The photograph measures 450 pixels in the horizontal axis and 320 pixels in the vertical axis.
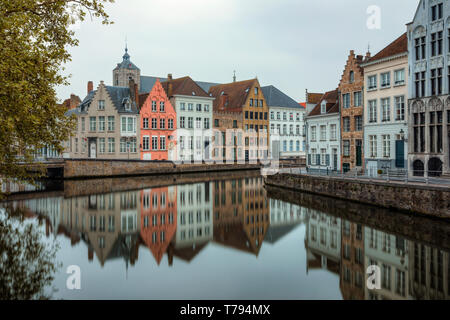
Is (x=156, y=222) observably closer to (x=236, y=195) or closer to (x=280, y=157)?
(x=236, y=195)

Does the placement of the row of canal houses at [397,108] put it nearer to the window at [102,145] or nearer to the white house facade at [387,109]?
the white house facade at [387,109]

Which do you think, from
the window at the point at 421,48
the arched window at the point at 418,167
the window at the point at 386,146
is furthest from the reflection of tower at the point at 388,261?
the window at the point at 421,48

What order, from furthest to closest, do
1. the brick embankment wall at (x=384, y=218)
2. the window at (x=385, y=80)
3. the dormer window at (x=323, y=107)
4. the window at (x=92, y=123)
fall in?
the window at (x=92, y=123) → the dormer window at (x=323, y=107) → the window at (x=385, y=80) → the brick embankment wall at (x=384, y=218)

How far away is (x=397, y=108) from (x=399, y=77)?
7.32 ft

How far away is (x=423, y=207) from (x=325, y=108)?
19.7 meters

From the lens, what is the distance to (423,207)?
19984mm

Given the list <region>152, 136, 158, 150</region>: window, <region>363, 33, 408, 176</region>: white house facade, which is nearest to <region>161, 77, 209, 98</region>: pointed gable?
A: <region>152, 136, 158, 150</region>: window

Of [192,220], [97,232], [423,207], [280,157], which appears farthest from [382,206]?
[280,157]

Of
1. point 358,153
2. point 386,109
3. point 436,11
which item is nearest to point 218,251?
point 386,109

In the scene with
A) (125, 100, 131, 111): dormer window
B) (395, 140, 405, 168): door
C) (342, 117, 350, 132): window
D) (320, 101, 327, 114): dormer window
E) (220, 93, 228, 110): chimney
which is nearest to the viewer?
(395, 140, 405, 168): door

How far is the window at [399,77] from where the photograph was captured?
29125 millimetres

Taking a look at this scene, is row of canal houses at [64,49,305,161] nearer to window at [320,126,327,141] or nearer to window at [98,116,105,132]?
window at [98,116,105,132]

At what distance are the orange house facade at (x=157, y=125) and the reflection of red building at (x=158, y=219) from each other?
20.2m

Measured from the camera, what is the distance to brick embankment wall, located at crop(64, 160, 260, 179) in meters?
44.3
